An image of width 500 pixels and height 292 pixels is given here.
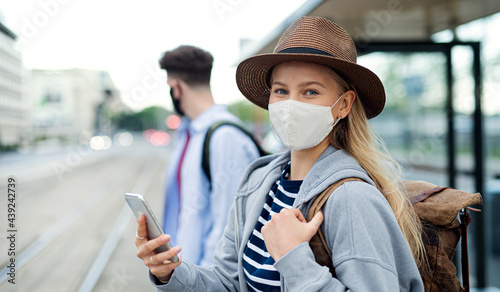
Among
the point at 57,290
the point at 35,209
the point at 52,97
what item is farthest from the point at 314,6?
the point at 52,97

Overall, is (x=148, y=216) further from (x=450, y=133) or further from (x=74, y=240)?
(x=74, y=240)

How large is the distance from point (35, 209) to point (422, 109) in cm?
807

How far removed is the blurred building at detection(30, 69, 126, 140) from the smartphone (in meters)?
43.1

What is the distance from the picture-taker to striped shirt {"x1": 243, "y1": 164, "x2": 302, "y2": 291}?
120cm

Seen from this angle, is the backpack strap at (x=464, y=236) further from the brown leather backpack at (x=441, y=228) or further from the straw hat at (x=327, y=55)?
the straw hat at (x=327, y=55)

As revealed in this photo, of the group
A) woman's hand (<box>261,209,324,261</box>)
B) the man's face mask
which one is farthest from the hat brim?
the man's face mask

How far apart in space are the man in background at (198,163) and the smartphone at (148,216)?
835 mm

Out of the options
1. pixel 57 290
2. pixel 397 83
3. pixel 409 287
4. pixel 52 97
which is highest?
pixel 52 97

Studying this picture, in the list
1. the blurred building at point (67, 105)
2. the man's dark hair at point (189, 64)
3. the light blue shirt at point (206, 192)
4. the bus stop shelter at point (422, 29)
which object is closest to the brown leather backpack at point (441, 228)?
the light blue shirt at point (206, 192)

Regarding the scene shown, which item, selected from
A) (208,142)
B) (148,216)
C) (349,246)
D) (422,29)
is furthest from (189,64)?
(422,29)

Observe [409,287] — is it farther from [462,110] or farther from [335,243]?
[462,110]

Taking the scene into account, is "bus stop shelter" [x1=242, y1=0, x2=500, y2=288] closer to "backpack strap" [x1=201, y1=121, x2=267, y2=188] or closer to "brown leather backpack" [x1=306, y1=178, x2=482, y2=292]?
"backpack strap" [x1=201, y1=121, x2=267, y2=188]

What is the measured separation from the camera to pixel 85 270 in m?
4.88

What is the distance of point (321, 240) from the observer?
3.54ft
